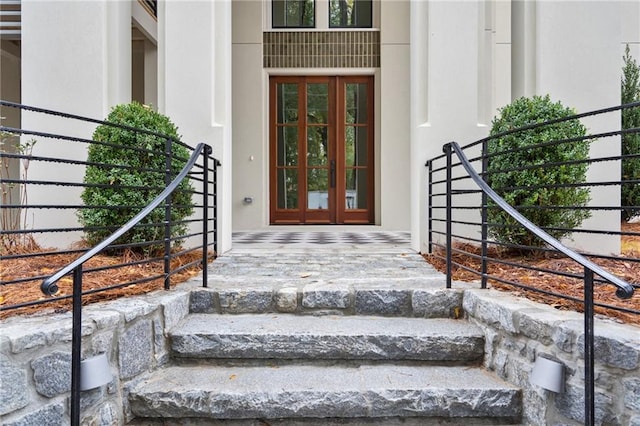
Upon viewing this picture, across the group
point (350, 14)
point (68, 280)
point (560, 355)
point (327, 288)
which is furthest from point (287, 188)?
point (560, 355)

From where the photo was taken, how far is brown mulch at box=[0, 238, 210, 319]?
1908mm

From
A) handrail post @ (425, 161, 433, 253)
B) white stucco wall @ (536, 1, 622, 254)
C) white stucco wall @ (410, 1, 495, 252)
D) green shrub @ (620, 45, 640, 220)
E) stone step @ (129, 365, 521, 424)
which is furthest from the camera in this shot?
green shrub @ (620, 45, 640, 220)

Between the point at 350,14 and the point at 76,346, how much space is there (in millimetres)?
6622

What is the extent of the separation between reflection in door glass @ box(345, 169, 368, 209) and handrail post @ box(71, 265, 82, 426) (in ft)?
18.2

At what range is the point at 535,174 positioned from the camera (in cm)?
301

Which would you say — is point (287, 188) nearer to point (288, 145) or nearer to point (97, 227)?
point (288, 145)

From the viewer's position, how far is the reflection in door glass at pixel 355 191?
692 cm

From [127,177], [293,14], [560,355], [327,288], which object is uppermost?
[293,14]

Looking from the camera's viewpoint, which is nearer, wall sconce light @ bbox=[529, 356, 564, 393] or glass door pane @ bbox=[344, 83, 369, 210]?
wall sconce light @ bbox=[529, 356, 564, 393]

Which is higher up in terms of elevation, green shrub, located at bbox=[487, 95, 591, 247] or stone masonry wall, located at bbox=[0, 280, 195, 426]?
green shrub, located at bbox=[487, 95, 591, 247]

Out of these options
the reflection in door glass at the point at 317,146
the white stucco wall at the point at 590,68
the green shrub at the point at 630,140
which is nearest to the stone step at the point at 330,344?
the white stucco wall at the point at 590,68

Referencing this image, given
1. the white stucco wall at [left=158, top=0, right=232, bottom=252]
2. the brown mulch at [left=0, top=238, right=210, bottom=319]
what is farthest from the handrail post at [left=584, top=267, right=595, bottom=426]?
the white stucco wall at [left=158, top=0, right=232, bottom=252]

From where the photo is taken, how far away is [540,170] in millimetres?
3014

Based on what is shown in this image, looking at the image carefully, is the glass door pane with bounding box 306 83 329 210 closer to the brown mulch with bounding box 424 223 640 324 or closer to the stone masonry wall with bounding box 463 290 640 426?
the brown mulch with bounding box 424 223 640 324
